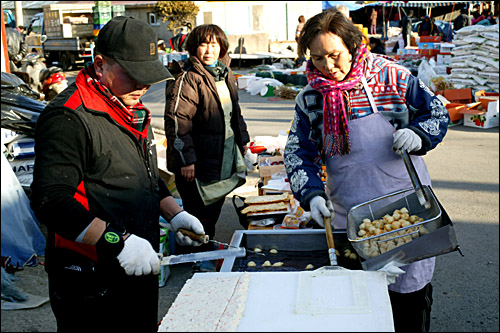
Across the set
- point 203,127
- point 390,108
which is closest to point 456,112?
point 203,127

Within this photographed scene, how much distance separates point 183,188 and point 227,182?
0.37m

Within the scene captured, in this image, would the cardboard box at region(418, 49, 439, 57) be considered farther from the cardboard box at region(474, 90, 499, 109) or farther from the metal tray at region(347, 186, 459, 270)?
the metal tray at region(347, 186, 459, 270)

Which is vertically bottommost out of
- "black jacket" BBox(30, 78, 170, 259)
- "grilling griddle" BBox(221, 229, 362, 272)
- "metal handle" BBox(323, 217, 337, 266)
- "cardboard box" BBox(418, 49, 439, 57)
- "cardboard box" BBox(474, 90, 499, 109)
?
"grilling griddle" BBox(221, 229, 362, 272)

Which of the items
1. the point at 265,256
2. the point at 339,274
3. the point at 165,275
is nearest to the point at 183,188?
the point at 165,275

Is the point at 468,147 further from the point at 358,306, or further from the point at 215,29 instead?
the point at 358,306

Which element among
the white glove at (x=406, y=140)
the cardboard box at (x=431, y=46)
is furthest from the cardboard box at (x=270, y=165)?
the cardboard box at (x=431, y=46)

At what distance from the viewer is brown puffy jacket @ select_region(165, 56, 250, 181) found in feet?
14.3

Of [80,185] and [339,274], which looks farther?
[80,185]

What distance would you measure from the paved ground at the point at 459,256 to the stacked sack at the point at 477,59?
2773 mm

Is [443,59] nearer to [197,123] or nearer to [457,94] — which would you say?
[457,94]

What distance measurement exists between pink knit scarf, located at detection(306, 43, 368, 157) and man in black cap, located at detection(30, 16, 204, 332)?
31.4 inches

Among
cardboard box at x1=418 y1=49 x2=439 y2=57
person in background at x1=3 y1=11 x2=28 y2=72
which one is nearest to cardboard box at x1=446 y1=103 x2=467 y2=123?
cardboard box at x1=418 y1=49 x2=439 y2=57

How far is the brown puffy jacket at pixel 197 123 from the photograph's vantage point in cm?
435

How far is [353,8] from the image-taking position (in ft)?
96.2
